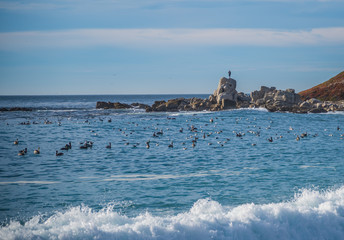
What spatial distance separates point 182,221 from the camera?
11734mm

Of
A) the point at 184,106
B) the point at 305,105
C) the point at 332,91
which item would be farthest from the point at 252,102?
the point at 332,91

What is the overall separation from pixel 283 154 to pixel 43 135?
86.7 ft

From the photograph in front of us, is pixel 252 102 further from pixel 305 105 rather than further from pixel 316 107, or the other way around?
pixel 316 107

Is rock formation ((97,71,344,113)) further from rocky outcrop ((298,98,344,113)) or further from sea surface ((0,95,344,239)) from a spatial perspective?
sea surface ((0,95,344,239))

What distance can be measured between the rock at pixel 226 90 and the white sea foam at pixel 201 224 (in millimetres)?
65413

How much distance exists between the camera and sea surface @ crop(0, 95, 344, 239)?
11.7m

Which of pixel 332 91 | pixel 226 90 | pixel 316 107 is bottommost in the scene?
pixel 316 107

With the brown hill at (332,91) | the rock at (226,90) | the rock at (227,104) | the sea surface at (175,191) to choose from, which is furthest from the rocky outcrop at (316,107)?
the sea surface at (175,191)

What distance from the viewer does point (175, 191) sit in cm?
1633

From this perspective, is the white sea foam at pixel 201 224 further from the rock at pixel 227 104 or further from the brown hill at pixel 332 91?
the brown hill at pixel 332 91

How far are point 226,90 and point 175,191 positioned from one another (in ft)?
218

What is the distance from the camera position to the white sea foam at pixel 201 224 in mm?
11078

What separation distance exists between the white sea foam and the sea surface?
4 centimetres

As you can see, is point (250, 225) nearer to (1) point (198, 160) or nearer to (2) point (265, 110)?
(1) point (198, 160)
